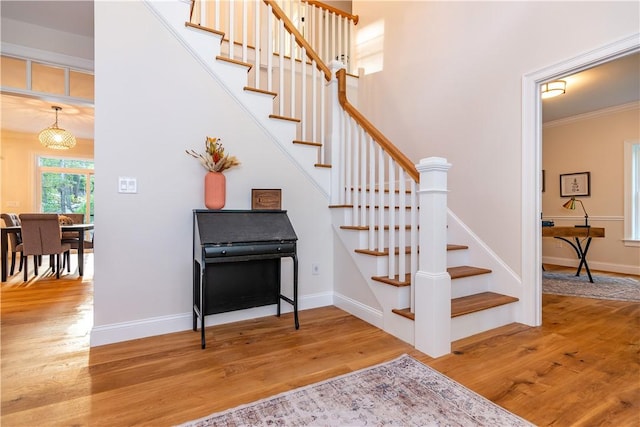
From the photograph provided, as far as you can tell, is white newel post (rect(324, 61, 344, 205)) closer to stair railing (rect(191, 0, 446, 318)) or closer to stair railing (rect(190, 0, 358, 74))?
stair railing (rect(191, 0, 446, 318))

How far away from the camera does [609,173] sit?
16.5 ft

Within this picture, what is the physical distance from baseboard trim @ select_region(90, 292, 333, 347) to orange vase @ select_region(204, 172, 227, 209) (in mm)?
870

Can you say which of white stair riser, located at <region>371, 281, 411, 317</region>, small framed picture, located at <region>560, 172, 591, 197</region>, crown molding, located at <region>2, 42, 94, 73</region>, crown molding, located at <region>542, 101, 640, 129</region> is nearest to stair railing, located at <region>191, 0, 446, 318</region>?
white stair riser, located at <region>371, 281, 411, 317</region>

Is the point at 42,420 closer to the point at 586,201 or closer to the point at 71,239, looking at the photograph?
the point at 71,239

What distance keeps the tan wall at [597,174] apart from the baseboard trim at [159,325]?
5.42m

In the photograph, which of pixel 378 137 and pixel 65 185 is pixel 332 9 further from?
pixel 65 185

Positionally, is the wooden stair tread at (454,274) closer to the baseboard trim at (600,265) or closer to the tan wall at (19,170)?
the baseboard trim at (600,265)

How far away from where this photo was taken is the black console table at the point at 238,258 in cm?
210

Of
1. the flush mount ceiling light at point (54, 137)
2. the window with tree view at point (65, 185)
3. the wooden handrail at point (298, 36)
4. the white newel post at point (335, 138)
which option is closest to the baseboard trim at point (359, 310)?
the white newel post at point (335, 138)

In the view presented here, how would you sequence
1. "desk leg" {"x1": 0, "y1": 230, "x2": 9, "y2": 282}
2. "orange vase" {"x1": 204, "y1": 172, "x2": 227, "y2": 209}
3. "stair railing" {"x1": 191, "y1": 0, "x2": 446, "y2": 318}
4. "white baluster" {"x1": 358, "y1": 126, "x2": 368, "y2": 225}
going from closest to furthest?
"orange vase" {"x1": 204, "y1": 172, "x2": 227, "y2": 209} < "stair railing" {"x1": 191, "y1": 0, "x2": 446, "y2": 318} < "white baluster" {"x1": 358, "y1": 126, "x2": 368, "y2": 225} < "desk leg" {"x1": 0, "y1": 230, "x2": 9, "y2": 282}

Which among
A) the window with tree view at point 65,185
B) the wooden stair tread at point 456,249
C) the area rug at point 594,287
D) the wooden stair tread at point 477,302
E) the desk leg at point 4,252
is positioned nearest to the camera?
the wooden stair tread at point 477,302

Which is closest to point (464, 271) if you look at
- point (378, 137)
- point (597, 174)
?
point (378, 137)

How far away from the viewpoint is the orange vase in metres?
2.32

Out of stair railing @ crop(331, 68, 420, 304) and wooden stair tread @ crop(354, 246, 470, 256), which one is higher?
stair railing @ crop(331, 68, 420, 304)
